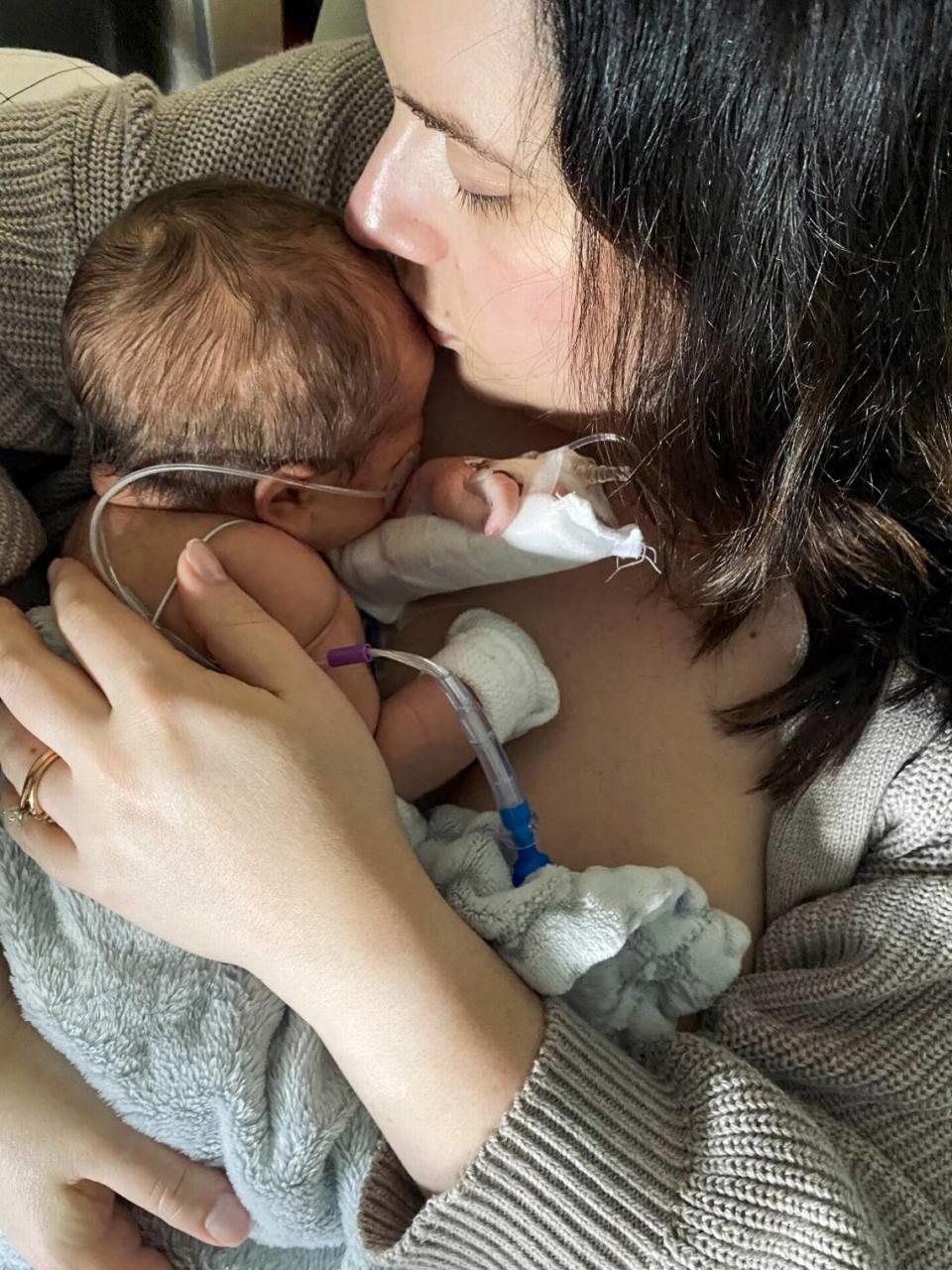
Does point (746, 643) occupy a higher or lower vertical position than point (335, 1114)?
higher

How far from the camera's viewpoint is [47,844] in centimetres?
89

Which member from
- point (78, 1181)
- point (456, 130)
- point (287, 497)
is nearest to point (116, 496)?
point (287, 497)

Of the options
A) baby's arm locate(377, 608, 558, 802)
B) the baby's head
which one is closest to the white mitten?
baby's arm locate(377, 608, 558, 802)

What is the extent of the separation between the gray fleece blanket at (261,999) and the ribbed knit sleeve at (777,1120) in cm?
7

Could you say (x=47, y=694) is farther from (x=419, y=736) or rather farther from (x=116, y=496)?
(x=419, y=736)

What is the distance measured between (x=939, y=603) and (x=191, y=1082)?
863 millimetres

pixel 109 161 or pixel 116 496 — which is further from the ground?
pixel 109 161

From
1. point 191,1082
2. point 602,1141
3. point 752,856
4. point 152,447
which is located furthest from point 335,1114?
point 152,447

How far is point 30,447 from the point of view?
1116 mm

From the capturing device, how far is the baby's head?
36.9 inches

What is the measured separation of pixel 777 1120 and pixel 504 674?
0.47 metres

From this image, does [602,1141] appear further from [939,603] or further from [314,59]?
[314,59]

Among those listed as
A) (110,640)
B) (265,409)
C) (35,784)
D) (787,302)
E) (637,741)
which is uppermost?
(787,302)

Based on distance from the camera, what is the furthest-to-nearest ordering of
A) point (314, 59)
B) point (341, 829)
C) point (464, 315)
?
1. point (314, 59)
2. point (464, 315)
3. point (341, 829)
